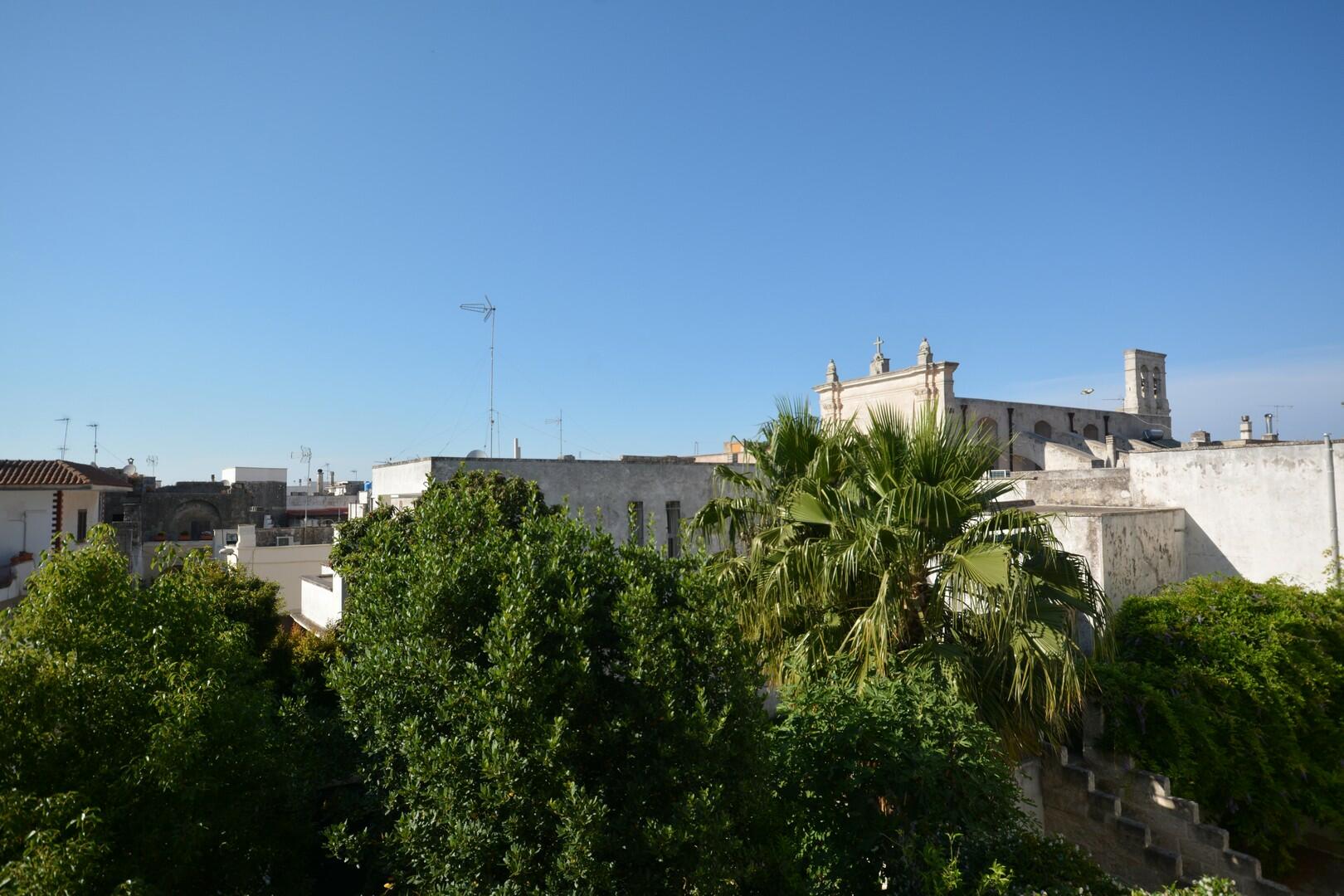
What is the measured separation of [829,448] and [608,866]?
4565 millimetres

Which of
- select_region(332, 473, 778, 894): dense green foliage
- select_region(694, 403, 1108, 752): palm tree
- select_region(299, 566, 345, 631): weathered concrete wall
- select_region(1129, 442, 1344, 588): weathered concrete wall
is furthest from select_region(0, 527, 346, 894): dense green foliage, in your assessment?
select_region(1129, 442, 1344, 588): weathered concrete wall

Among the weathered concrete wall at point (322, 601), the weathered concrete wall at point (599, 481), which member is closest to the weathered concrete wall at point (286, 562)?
the weathered concrete wall at point (322, 601)

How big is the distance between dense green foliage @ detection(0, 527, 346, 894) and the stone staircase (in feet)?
24.9

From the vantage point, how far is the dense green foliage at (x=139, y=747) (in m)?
3.63

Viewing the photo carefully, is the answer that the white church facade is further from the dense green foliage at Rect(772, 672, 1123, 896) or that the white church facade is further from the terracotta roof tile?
the terracotta roof tile

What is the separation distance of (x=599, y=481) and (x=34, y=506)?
54.6ft

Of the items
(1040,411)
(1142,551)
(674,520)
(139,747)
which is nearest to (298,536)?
(674,520)

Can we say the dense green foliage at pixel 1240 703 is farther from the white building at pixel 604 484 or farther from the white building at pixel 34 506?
the white building at pixel 34 506

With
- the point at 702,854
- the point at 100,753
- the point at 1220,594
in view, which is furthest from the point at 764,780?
the point at 1220,594

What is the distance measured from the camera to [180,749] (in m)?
3.99

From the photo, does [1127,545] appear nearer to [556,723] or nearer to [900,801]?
[900,801]

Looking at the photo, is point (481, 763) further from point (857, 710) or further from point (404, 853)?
point (857, 710)

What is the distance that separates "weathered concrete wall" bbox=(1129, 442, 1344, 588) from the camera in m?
11.3

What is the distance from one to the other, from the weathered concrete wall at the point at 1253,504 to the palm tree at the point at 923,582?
7.38 m
